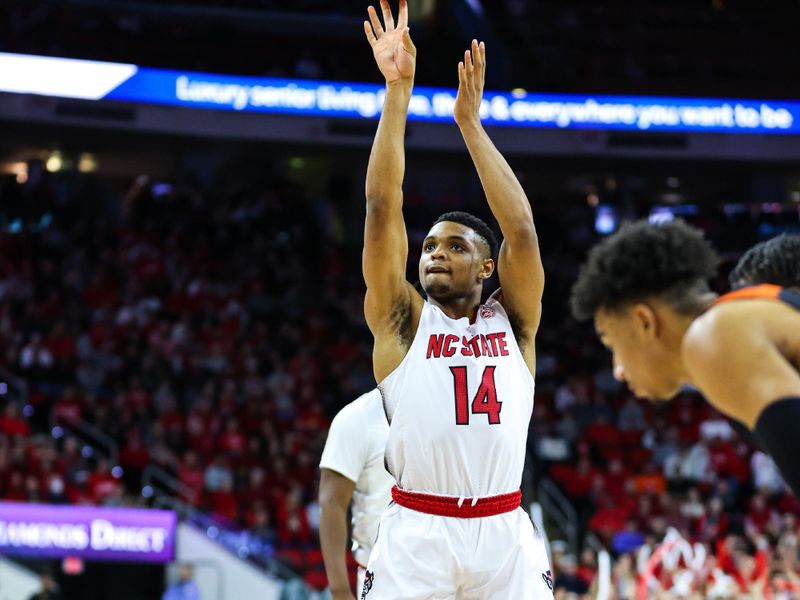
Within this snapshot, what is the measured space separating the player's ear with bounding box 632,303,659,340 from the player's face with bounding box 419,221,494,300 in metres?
1.93

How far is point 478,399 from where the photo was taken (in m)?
4.67

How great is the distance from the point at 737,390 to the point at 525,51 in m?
20.5

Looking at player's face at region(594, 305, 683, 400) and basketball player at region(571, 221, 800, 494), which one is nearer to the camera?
basketball player at region(571, 221, 800, 494)

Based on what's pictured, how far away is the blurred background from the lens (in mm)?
15586

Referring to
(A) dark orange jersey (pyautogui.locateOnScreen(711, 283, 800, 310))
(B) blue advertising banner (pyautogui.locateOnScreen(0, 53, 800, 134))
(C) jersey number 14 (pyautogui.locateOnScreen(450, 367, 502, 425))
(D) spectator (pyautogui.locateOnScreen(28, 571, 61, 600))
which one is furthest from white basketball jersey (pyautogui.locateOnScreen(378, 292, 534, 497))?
(B) blue advertising banner (pyautogui.locateOnScreen(0, 53, 800, 134))

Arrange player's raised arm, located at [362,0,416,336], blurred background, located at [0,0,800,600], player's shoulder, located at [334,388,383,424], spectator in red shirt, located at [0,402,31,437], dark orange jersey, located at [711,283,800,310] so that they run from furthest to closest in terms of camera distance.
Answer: spectator in red shirt, located at [0,402,31,437] → blurred background, located at [0,0,800,600] → player's shoulder, located at [334,388,383,424] → player's raised arm, located at [362,0,416,336] → dark orange jersey, located at [711,283,800,310]

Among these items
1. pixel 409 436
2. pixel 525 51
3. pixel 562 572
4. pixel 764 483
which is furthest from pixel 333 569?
pixel 525 51

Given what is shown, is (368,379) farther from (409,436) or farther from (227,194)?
(409,436)

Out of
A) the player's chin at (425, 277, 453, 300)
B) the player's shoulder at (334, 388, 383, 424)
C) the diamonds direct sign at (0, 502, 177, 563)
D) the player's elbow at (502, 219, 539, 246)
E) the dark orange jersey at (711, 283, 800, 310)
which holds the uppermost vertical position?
the player's elbow at (502, 219, 539, 246)

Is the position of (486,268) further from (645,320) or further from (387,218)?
(645,320)

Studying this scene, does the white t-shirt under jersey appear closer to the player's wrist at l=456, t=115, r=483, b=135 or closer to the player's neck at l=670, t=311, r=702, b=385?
the player's wrist at l=456, t=115, r=483, b=135

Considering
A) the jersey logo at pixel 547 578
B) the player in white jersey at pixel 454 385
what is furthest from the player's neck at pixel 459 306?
the jersey logo at pixel 547 578

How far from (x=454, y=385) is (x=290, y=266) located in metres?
18.3

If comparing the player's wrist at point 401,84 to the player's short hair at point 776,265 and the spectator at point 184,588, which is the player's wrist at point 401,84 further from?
the spectator at point 184,588
